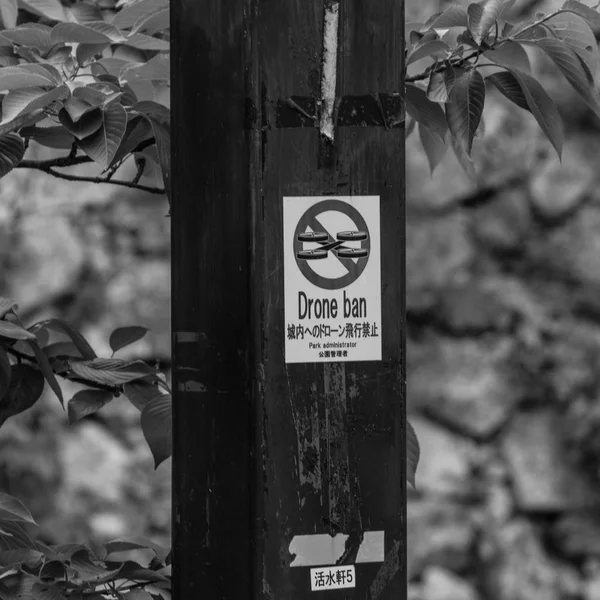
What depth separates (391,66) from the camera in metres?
0.91

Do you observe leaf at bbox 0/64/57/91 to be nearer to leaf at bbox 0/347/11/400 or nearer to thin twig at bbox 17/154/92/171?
thin twig at bbox 17/154/92/171

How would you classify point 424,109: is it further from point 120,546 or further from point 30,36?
point 120,546

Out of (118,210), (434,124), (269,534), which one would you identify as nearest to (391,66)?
(434,124)

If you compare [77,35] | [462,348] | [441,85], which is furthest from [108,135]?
[462,348]

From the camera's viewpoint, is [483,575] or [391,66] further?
[483,575]

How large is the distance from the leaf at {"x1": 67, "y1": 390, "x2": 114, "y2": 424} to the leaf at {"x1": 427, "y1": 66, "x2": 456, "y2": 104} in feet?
1.80

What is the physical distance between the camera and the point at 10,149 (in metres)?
1.12

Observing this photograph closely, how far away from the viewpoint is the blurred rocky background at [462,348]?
3451 millimetres

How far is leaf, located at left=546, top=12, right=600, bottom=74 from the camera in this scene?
1.10m

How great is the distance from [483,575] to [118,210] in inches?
71.8

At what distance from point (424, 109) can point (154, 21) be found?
34 centimetres

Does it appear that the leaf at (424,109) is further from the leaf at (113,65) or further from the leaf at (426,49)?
the leaf at (113,65)

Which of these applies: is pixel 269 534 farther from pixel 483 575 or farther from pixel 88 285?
pixel 483 575

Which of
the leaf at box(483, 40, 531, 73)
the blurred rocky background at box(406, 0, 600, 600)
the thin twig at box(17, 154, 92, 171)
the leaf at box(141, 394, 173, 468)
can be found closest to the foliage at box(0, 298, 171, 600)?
the leaf at box(141, 394, 173, 468)
